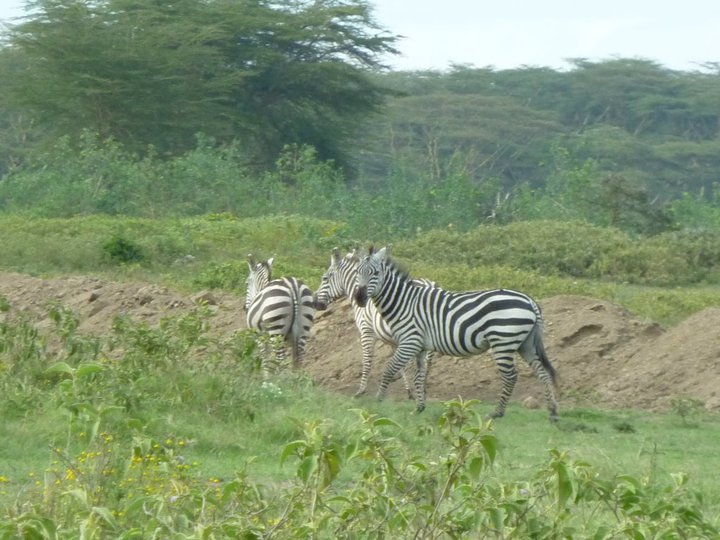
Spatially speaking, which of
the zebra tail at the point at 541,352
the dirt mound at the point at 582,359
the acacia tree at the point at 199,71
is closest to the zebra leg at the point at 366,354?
the dirt mound at the point at 582,359

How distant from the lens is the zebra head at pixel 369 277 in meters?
12.4

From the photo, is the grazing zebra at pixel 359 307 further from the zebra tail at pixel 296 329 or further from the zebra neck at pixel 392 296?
the zebra tail at pixel 296 329

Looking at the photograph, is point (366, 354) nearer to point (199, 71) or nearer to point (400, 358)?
point (400, 358)

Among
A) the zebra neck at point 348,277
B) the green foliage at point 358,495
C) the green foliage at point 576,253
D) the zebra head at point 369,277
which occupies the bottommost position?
the green foliage at point 576,253

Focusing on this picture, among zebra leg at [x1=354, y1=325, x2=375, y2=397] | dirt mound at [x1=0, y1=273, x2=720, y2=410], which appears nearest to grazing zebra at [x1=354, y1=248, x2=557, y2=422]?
zebra leg at [x1=354, y1=325, x2=375, y2=397]

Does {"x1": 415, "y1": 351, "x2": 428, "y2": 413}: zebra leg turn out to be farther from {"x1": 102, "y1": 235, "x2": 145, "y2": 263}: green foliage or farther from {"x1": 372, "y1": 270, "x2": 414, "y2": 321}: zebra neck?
{"x1": 102, "y1": 235, "x2": 145, "y2": 263}: green foliage

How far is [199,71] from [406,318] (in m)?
22.0

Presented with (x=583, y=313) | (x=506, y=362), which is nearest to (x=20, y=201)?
(x=583, y=313)

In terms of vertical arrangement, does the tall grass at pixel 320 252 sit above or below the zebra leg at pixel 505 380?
below

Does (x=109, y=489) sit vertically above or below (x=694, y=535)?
below

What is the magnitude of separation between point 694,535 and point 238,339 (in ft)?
19.8

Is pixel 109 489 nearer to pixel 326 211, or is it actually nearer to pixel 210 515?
pixel 210 515

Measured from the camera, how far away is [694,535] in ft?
14.7

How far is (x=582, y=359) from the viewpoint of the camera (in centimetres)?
Answer: 1354
